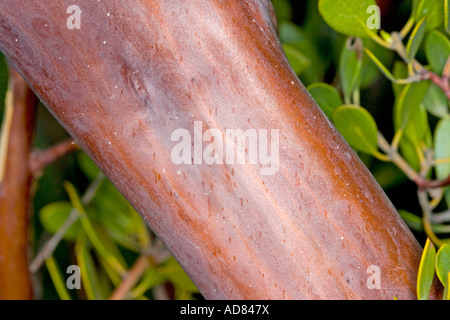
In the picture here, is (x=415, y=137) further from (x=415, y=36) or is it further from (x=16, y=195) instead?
(x=16, y=195)

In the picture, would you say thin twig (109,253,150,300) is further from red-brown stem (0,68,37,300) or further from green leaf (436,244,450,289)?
green leaf (436,244,450,289)

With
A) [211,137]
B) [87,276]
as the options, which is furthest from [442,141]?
[87,276]

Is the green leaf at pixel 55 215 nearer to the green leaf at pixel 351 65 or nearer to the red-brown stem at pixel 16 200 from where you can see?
the red-brown stem at pixel 16 200

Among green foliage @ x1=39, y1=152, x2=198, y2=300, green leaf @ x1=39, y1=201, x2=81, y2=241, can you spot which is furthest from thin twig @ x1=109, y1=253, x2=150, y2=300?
green leaf @ x1=39, y1=201, x2=81, y2=241

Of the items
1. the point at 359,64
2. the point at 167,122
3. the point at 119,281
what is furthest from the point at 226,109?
the point at 119,281

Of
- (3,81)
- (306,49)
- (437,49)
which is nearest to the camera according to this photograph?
(437,49)

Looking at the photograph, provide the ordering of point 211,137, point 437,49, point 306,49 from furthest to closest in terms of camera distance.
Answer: point 306,49
point 437,49
point 211,137

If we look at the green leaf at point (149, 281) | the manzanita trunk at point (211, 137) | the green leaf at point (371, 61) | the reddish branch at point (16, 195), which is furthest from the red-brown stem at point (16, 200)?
the green leaf at point (371, 61)
